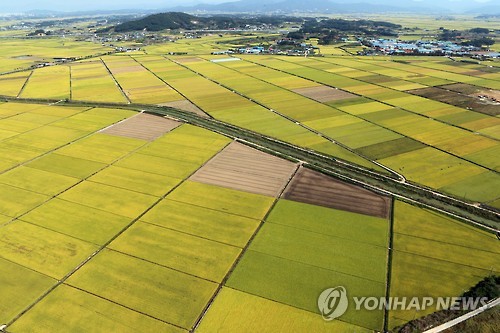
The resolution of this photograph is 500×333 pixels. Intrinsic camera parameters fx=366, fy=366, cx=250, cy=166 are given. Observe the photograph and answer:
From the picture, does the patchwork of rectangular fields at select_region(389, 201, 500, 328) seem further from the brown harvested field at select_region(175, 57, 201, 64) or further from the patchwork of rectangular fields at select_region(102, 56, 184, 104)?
the brown harvested field at select_region(175, 57, 201, 64)

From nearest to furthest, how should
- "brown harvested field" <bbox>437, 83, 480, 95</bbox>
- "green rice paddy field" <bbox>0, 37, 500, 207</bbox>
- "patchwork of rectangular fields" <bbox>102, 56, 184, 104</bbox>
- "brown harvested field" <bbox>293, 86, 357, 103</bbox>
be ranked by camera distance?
"green rice paddy field" <bbox>0, 37, 500, 207</bbox>, "brown harvested field" <bbox>293, 86, 357, 103</bbox>, "patchwork of rectangular fields" <bbox>102, 56, 184, 104</bbox>, "brown harvested field" <bbox>437, 83, 480, 95</bbox>

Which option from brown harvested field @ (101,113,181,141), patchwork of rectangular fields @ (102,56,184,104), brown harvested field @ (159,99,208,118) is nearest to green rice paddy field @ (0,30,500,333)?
brown harvested field @ (101,113,181,141)

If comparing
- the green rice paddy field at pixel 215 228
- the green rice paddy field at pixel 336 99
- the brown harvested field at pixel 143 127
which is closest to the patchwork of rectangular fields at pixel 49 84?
the green rice paddy field at pixel 336 99

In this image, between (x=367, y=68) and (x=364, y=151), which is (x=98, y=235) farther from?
(x=367, y=68)

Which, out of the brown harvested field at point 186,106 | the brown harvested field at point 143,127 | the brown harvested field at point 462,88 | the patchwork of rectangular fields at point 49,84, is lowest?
the brown harvested field at point 143,127

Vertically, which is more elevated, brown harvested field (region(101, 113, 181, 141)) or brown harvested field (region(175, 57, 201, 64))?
brown harvested field (region(175, 57, 201, 64))

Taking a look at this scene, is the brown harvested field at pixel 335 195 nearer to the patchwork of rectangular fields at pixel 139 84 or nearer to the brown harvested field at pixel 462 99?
the brown harvested field at pixel 462 99
